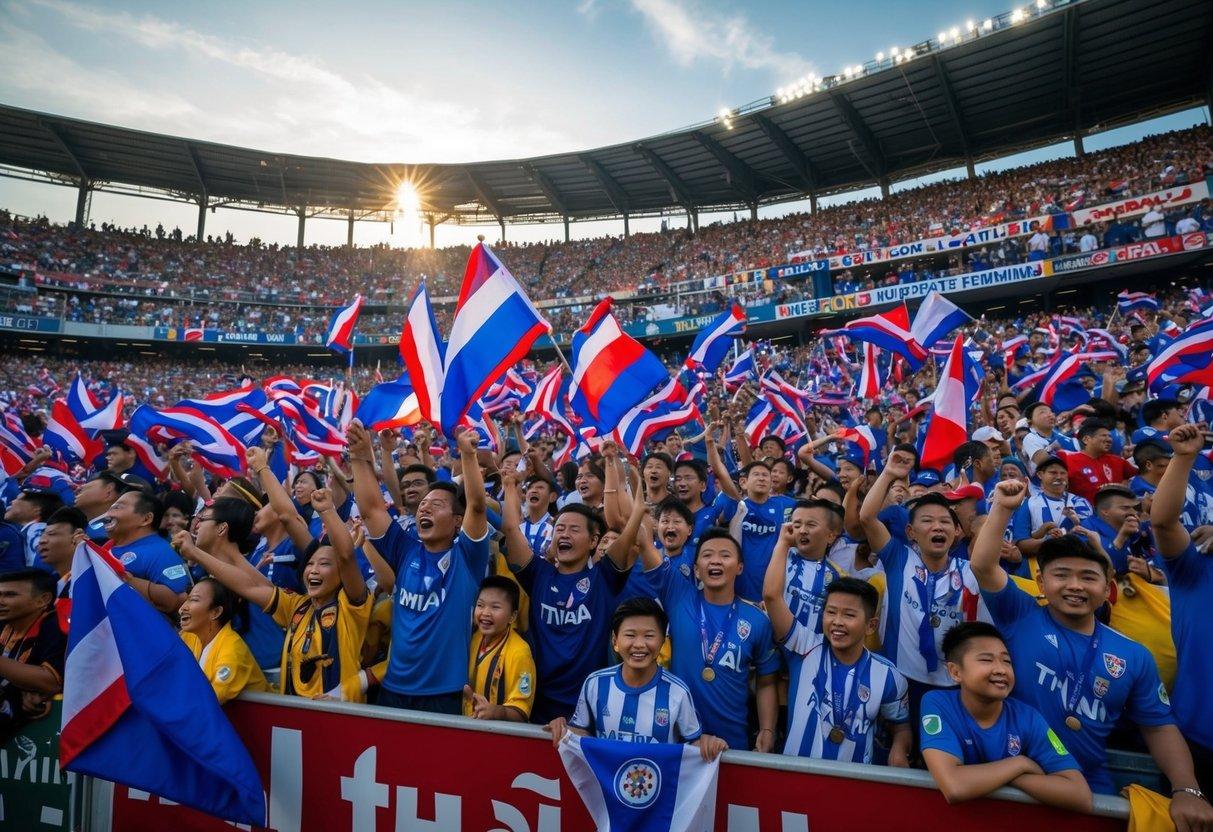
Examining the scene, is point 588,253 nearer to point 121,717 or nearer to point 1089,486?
point 1089,486

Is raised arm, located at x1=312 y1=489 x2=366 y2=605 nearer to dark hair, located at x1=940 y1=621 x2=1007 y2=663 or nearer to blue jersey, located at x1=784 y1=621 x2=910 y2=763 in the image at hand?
blue jersey, located at x1=784 y1=621 x2=910 y2=763

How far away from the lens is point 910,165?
104 feet

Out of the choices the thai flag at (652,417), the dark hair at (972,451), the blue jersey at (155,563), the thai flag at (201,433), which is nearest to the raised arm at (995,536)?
the dark hair at (972,451)

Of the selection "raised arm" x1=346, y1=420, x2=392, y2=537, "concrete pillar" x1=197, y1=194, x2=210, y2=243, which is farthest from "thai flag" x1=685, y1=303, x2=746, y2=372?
"concrete pillar" x1=197, y1=194, x2=210, y2=243

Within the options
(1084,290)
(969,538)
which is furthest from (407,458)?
(1084,290)

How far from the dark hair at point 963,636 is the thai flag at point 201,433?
6820 mm

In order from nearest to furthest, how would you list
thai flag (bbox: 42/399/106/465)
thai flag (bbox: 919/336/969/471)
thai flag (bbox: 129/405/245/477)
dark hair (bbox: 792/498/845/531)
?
dark hair (bbox: 792/498/845/531) → thai flag (bbox: 919/336/969/471) → thai flag (bbox: 129/405/245/477) → thai flag (bbox: 42/399/106/465)

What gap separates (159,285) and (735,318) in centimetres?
3672

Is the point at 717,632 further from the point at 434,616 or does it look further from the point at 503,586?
the point at 434,616

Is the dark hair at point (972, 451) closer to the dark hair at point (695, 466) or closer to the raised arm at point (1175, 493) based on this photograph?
the dark hair at point (695, 466)

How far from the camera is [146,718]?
8.59ft

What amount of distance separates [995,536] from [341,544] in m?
3.05

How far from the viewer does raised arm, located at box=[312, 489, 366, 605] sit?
10.8 ft

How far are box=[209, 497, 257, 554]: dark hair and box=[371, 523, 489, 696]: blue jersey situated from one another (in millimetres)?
1125
